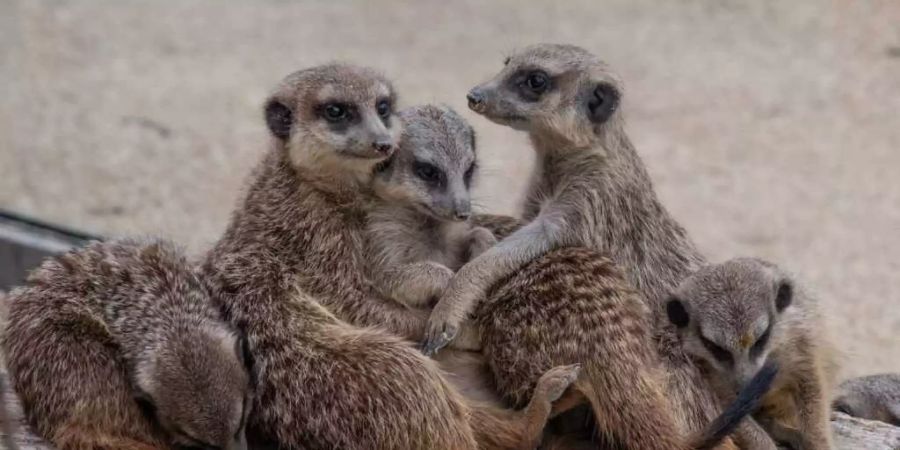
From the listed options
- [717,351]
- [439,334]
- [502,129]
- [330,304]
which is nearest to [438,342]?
[439,334]

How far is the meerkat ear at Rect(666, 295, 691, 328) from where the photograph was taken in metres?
3.18

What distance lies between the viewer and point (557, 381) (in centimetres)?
302

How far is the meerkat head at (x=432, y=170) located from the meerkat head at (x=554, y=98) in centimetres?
14

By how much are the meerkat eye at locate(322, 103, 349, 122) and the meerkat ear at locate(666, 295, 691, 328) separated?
84 cm

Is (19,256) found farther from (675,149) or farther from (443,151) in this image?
(675,149)

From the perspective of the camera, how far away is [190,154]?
7.94m

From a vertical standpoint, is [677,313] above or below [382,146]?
below

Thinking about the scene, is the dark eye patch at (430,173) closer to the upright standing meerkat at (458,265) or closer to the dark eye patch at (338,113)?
the upright standing meerkat at (458,265)

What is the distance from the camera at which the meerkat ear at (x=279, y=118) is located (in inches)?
132

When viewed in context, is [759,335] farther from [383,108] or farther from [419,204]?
[383,108]

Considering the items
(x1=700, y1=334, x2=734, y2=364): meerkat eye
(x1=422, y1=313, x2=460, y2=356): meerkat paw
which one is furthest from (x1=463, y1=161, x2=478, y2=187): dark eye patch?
(x1=700, y1=334, x2=734, y2=364): meerkat eye

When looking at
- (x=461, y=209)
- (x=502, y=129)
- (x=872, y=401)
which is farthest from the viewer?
(x=502, y=129)

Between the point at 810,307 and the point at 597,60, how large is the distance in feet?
2.60

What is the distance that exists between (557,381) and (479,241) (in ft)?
1.76
